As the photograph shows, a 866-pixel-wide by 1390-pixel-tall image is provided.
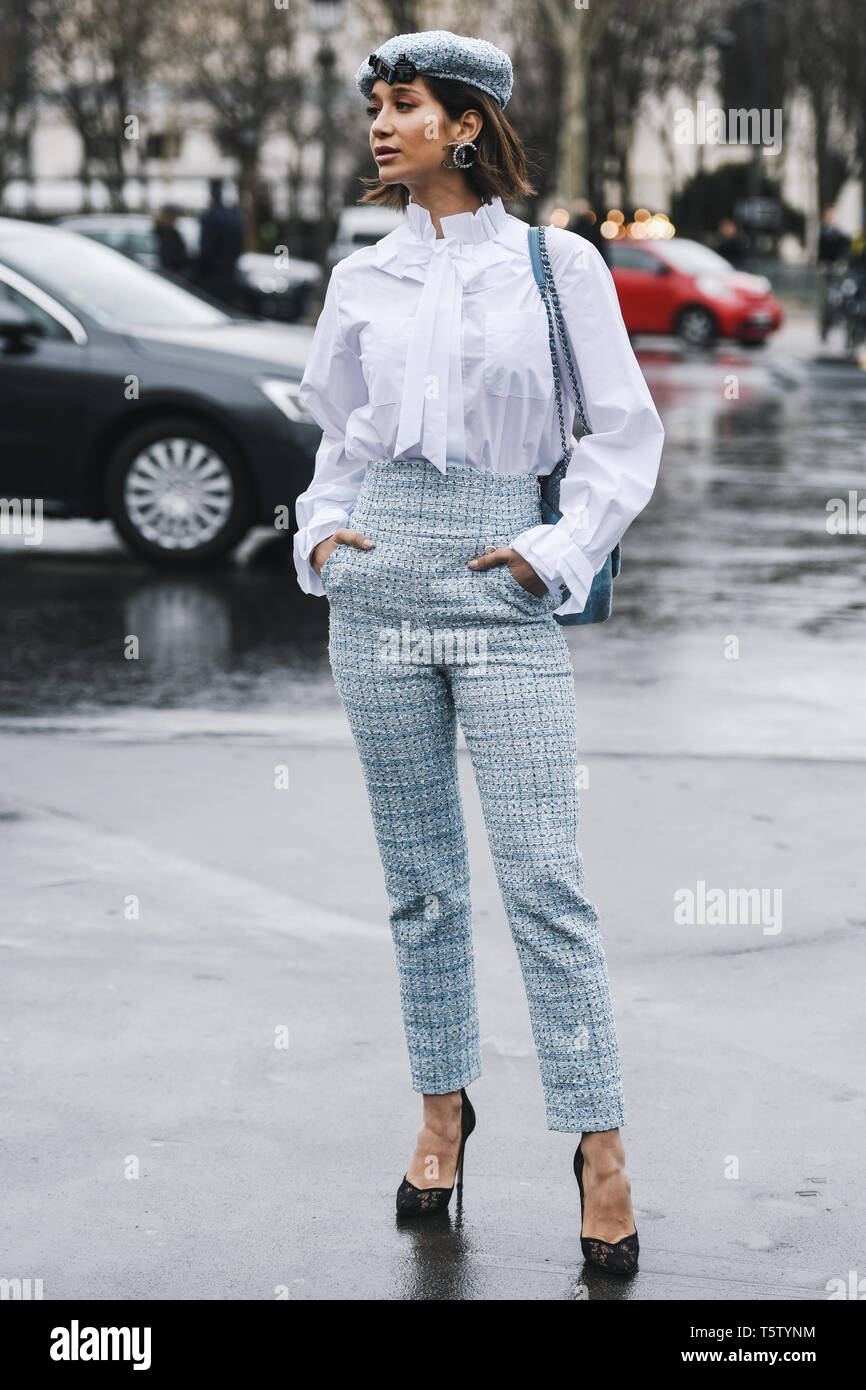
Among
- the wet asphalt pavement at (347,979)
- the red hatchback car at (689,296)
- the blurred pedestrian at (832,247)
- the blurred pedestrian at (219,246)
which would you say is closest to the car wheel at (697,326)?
the red hatchback car at (689,296)

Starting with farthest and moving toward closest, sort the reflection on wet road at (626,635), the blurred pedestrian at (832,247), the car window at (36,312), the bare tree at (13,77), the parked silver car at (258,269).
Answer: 1. the bare tree at (13,77)
2. the parked silver car at (258,269)
3. the blurred pedestrian at (832,247)
4. the car window at (36,312)
5. the reflection on wet road at (626,635)

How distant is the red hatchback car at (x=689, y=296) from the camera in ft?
97.7

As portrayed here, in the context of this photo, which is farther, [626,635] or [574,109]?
[574,109]

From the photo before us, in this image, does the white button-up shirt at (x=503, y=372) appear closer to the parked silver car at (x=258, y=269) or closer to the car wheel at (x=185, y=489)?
the car wheel at (x=185, y=489)

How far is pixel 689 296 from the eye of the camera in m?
30.1

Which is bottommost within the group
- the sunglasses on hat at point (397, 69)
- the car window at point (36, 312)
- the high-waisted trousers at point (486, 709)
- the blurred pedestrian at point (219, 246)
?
the high-waisted trousers at point (486, 709)

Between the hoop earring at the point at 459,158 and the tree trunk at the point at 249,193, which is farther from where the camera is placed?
the tree trunk at the point at 249,193

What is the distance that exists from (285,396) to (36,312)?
1.36 meters

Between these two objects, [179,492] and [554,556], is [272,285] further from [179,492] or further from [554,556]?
[554,556]

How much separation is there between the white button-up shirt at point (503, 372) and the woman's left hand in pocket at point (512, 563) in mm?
17

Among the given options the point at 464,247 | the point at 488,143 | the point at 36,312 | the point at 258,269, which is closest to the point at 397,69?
the point at 488,143

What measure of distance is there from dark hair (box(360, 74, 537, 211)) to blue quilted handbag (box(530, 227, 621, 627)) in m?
0.09

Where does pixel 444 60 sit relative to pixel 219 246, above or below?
below
